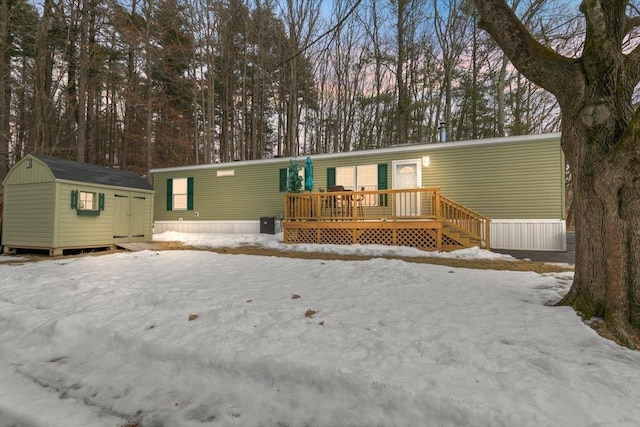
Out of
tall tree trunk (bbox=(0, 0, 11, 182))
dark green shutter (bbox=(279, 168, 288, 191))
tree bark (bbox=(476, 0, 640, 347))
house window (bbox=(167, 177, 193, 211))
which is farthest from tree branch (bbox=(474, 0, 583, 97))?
tall tree trunk (bbox=(0, 0, 11, 182))

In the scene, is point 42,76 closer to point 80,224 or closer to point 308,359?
point 80,224

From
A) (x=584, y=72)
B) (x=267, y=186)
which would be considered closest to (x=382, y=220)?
(x=267, y=186)

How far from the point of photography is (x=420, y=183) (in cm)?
1069

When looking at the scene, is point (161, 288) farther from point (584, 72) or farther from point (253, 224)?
point (253, 224)

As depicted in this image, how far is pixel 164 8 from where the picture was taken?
50.9 ft

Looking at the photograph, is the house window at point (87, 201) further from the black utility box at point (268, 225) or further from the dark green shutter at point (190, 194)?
the black utility box at point (268, 225)

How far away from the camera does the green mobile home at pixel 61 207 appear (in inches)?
328

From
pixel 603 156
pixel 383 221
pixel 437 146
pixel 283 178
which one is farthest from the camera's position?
pixel 283 178

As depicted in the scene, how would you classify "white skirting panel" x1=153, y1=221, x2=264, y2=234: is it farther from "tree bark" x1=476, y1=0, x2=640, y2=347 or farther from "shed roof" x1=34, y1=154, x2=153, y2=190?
"tree bark" x1=476, y1=0, x2=640, y2=347

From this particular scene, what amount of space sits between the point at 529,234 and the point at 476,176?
239 centimetres

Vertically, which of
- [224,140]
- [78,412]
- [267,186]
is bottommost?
[78,412]

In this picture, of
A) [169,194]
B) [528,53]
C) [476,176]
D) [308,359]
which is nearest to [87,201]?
[169,194]

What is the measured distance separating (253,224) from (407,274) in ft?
31.1

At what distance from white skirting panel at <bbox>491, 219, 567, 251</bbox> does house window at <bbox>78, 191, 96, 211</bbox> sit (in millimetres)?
12634
